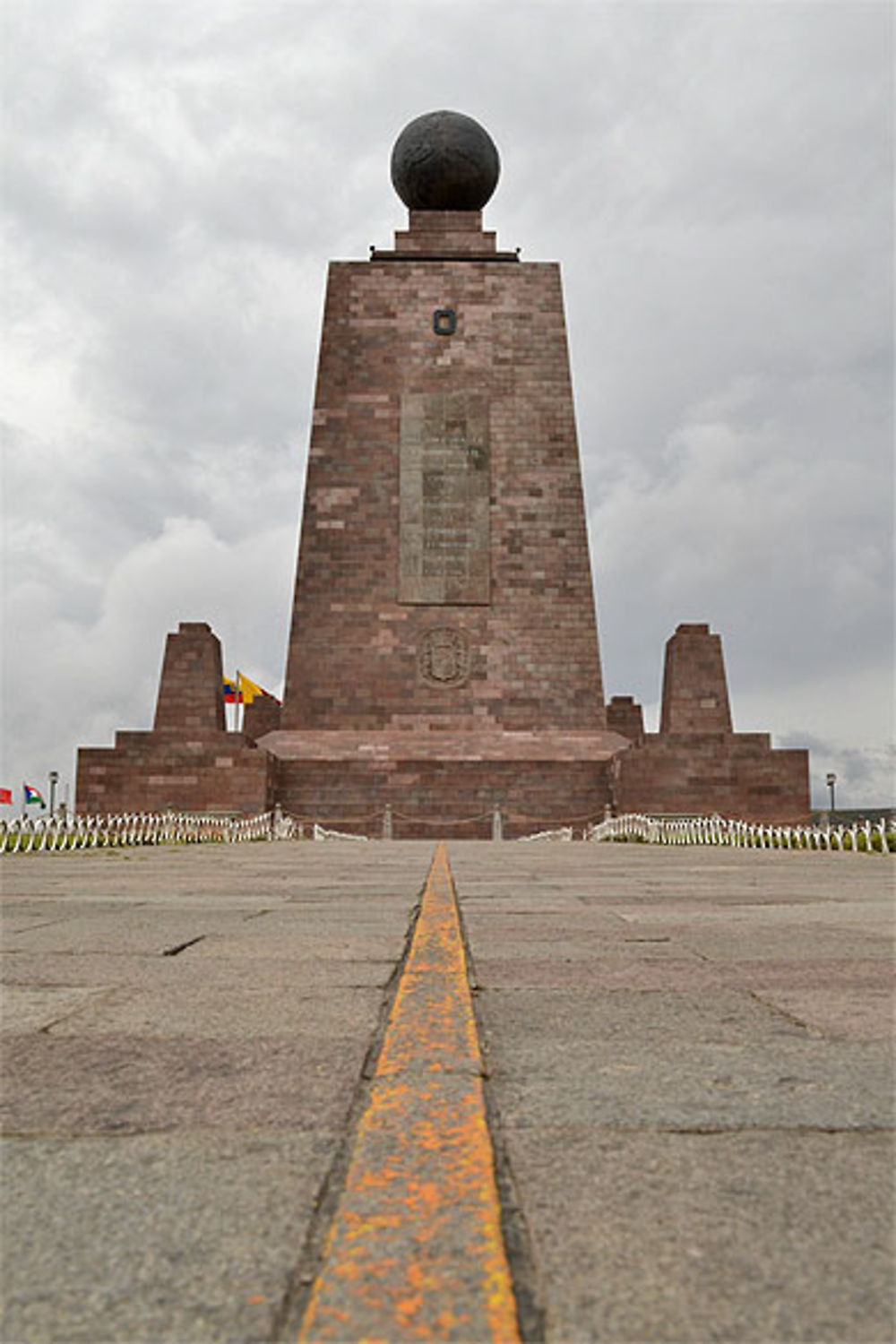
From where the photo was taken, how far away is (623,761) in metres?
23.1

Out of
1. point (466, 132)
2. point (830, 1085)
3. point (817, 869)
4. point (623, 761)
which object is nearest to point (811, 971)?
point (830, 1085)

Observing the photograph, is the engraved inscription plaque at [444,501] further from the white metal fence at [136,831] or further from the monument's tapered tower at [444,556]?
the white metal fence at [136,831]

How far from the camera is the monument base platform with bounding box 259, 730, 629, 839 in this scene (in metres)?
23.7

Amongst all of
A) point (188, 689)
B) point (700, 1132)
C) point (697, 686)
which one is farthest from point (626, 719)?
point (700, 1132)

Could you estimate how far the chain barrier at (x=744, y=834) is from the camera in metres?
12.8

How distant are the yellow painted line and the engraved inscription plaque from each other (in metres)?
25.6

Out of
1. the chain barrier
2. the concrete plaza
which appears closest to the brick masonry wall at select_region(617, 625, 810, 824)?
the chain barrier

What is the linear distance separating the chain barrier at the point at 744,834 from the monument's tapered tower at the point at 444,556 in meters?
2.52

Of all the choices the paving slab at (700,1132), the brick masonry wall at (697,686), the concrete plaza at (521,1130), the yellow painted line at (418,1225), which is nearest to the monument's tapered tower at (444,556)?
the brick masonry wall at (697,686)

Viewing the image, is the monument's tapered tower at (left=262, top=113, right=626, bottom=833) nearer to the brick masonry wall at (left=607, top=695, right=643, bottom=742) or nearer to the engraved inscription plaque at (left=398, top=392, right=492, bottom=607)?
the engraved inscription plaque at (left=398, top=392, right=492, bottom=607)

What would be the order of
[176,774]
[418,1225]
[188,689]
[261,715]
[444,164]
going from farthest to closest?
1. [261,715]
2. [444,164]
3. [188,689]
4. [176,774]
5. [418,1225]

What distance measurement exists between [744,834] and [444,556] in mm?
13039

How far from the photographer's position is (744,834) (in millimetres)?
16641

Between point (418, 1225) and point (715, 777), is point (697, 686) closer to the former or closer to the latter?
point (715, 777)
